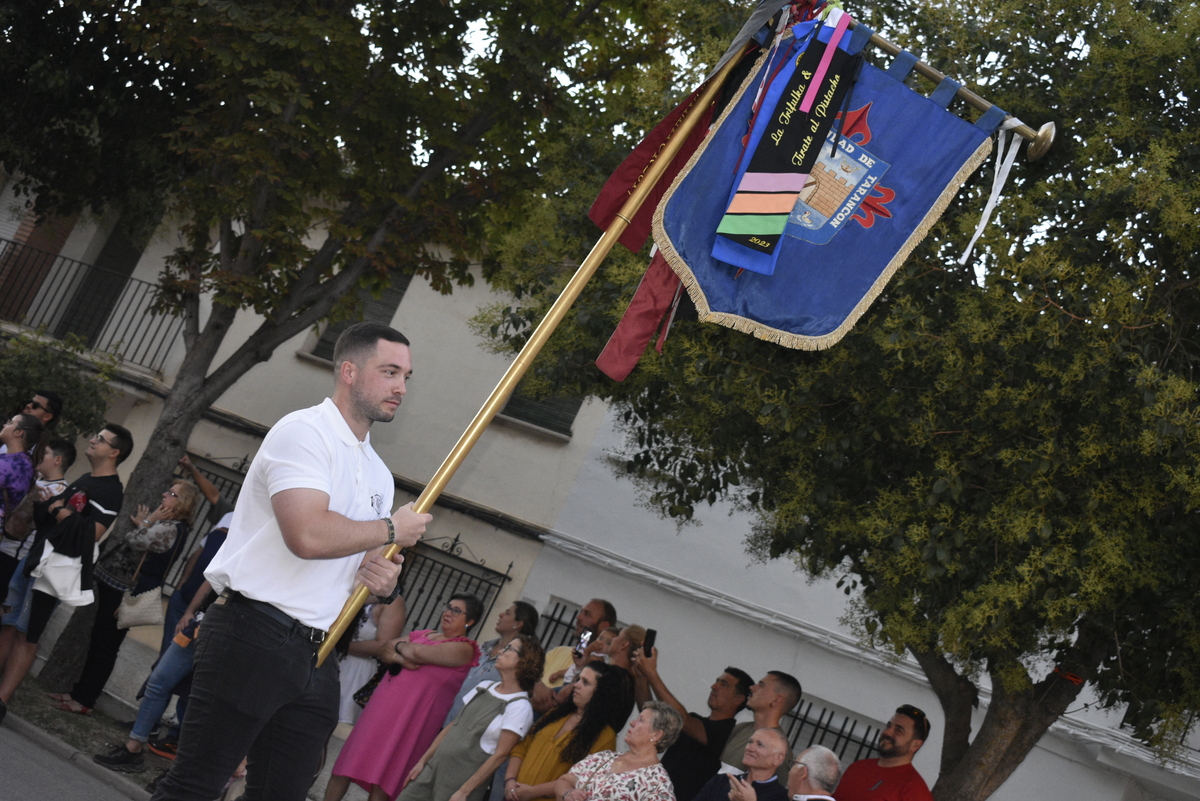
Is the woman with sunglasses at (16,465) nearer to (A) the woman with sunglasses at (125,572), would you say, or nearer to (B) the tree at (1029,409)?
(A) the woman with sunglasses at (125,572)

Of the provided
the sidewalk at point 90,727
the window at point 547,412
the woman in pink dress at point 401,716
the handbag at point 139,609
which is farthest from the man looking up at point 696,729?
the window at point 547,412

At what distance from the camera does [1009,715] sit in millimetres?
6672

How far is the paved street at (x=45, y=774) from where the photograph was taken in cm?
577

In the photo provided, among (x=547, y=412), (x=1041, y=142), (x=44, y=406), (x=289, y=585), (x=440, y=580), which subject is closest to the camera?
(x=289, y=585)

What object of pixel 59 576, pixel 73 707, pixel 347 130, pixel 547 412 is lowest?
A: pixel 73 707

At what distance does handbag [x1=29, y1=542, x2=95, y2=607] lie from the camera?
6688 mm

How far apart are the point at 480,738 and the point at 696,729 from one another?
4.66ft

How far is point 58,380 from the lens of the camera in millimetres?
12477

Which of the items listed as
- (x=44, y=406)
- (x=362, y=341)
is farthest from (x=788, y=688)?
(x=44, y=406)

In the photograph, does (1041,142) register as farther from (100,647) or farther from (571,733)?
(100,647)

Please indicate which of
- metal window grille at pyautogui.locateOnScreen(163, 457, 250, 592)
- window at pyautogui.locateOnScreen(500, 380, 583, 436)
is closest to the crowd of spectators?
window at pyautogui.locateOnScreen(500, 380, 583, 436)

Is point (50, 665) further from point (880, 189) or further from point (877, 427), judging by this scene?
point (880, 189)

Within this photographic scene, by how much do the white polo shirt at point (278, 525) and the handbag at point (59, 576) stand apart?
4.00 m

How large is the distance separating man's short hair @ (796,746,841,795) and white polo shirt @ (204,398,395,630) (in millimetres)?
3104
